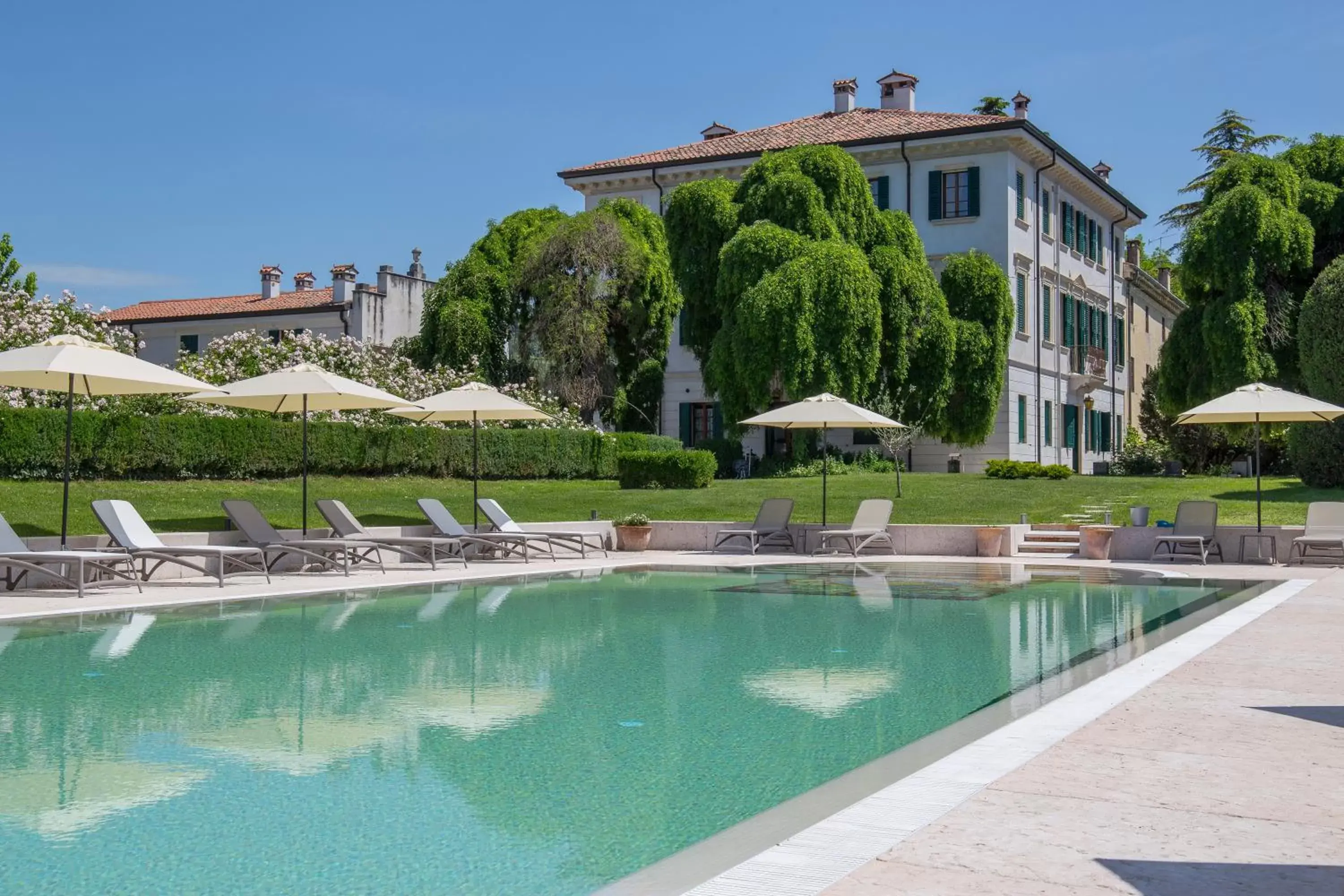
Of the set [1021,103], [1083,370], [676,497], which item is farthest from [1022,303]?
[676,497]

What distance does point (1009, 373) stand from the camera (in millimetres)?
37781

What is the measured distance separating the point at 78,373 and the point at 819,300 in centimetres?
2022

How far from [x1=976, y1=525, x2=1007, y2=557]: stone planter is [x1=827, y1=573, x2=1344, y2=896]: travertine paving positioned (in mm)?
13826

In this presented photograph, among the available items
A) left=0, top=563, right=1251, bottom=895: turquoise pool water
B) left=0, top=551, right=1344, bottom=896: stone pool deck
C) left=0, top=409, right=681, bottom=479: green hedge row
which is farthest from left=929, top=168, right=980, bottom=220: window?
left=0, top=551, right=1344, bottom=896: stone pool deck

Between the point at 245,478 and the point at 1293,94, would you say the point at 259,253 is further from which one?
the point at 1293,94

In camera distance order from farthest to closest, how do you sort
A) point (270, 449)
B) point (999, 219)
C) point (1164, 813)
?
1. point (999, 219)
2. point (270, 449)
3. point (1164, 813)

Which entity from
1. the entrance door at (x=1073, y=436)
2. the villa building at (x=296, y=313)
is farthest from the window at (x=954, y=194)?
the villa building at (x=296, y=313)

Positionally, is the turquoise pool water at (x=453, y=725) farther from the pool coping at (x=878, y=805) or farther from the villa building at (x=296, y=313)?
the villa building at (x=296, y=313)

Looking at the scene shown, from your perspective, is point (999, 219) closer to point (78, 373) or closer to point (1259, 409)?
point (1259, 409)

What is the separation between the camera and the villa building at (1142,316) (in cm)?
4972

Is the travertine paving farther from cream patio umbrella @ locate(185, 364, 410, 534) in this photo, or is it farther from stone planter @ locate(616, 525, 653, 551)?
stone planter @ locate(616, 525, 653, 551)

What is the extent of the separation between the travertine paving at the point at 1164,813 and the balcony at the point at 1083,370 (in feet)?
122

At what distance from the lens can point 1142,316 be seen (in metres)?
52.9

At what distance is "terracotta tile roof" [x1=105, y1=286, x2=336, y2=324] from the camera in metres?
53.0
